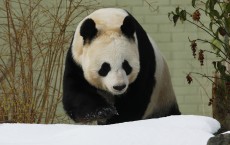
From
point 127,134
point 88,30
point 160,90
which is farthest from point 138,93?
point 127,134

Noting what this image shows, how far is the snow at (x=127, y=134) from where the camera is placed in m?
2.04

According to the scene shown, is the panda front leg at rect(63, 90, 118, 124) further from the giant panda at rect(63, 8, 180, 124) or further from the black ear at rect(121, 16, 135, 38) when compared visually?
the black ear at rect(121, 16, 135, 38)

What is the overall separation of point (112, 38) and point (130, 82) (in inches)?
13.5

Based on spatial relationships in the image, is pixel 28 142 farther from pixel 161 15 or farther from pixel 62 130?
pixel 161 15

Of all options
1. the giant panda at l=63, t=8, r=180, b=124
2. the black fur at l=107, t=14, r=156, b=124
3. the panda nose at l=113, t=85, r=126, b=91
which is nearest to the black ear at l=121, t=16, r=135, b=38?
the giant panda at l=63, t=8, r=180, b=124

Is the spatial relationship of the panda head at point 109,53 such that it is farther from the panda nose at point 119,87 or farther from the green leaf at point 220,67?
the green leaf at point 220,67

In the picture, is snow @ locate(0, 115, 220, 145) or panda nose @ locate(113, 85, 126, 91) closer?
snow @ locate(0, 115, 220, 145)

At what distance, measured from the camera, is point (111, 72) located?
3.92m

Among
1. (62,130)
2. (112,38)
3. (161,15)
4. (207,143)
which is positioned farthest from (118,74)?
(161,15)

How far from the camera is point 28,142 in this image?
2191 millimetres

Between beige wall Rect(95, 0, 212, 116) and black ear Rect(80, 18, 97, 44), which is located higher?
black ear Rect(80, 18, 97, 44)

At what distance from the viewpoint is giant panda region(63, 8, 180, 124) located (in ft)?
13.0

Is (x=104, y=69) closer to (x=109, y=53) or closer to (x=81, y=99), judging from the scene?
(x=109, y=53)

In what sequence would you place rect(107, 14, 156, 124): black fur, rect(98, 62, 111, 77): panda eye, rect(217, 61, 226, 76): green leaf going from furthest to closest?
1. rect(217, 61, 226, 76): green leaf
2. rect(107, 14, 156, 124): black fur
3. rect(98, 62, 111, 77): panda eye
